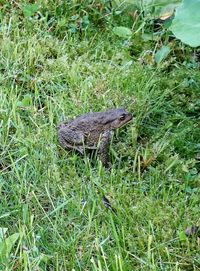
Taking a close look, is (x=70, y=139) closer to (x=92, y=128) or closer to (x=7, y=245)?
(x=92, y=128)

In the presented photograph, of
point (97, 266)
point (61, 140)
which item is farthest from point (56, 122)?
point (97, 266)

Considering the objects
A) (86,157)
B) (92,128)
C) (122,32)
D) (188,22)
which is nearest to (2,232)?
(86,157)

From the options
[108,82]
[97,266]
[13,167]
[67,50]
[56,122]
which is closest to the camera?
[97,266]

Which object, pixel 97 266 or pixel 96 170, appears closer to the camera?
pixel 97 266

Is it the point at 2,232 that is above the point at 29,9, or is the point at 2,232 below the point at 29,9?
below

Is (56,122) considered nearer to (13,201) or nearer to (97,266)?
(13,201)

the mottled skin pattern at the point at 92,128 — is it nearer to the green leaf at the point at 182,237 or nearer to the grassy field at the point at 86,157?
the grassy field at the point at 86,157

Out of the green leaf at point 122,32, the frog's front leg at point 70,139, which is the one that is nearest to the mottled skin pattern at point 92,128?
the frog's front leg at point 70,139
